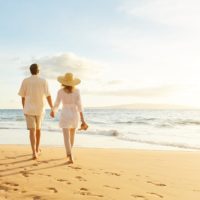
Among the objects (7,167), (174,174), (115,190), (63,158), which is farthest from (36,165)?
(174,174)

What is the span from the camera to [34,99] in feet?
23.1

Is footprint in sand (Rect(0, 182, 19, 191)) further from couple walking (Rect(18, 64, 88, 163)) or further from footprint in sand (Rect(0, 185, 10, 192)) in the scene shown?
couple walking (Rect(18, 64, 88, 163))

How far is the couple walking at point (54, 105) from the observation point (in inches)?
272

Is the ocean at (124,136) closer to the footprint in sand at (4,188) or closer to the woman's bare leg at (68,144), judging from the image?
the woman's bare leg at (68,144)

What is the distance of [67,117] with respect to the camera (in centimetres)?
692

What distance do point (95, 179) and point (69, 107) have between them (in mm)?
1983

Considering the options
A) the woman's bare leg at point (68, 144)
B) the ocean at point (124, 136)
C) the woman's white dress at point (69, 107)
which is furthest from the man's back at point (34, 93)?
the ocean at point (124, 136)

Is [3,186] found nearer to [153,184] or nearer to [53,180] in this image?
[53,180]

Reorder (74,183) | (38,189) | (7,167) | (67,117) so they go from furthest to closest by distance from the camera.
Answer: (67,117) < (7,167) < (74,183) < (38,189)

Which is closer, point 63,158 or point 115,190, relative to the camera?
point 115,190

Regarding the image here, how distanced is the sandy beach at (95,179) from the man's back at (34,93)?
1.04 meters

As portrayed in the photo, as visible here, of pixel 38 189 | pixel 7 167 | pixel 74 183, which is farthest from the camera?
pixel 7 167

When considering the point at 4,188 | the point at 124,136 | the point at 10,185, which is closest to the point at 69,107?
the point at 10,185

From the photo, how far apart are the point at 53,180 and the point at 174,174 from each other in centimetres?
237
